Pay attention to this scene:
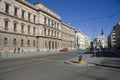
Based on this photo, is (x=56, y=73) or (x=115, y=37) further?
(x=115, y=37)

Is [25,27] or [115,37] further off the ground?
[115,37]

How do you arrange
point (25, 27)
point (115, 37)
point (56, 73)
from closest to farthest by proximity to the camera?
point (56, 73) → point (25, 27) → point (115, 37)

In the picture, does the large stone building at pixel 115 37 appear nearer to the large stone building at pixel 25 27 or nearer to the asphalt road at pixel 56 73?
the large stone building at pixel 25 27

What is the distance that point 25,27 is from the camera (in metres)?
50.9

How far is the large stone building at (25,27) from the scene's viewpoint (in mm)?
41541

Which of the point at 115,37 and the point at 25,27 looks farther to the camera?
the point at 115,37

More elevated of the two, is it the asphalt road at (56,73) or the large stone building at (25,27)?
the large stone building at (25,27)

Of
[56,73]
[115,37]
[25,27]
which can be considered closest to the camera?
[56,73]

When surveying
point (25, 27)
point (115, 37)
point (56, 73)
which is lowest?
point (56, 73)

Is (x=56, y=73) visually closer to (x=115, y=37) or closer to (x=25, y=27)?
(x=25, y=27)

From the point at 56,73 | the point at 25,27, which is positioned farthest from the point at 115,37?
the point at 56,73

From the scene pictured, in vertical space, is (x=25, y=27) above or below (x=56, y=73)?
above

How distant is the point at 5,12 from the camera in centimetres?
4144

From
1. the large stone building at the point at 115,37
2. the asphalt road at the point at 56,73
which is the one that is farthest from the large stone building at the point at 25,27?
the large stone building at the point at 115,37
